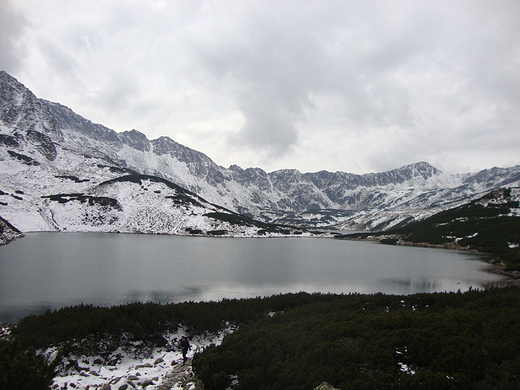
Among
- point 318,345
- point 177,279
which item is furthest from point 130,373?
point 177,279

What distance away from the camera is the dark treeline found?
425 inches

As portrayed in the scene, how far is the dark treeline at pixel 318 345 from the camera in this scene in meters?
10.8

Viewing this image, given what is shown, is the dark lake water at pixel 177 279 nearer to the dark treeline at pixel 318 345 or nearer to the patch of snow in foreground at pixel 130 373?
the dark treeline at pixel 318 345

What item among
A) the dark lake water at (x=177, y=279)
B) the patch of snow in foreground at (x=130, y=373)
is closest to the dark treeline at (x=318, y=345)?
the patch of snow in foreground at (x=130, y=373)

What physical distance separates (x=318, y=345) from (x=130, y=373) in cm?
980

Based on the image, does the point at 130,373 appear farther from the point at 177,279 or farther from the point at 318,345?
the point at 177,279

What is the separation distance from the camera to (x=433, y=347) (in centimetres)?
1370

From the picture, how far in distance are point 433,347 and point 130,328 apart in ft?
59.4

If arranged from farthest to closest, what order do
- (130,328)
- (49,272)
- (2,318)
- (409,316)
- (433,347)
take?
A: (49,272) → (2,318) → (130,328) → (409,316) → (433,347)

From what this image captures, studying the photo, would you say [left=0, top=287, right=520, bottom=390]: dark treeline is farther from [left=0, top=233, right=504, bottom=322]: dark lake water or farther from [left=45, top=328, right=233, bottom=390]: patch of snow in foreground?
[left=0, top=233, right=504, bottom=322]: dark lake water

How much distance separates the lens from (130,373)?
1554 centimetres

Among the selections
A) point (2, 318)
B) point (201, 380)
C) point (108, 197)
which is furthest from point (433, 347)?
point (108, 197)

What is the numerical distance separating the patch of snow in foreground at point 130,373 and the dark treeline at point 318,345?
30.3 inches

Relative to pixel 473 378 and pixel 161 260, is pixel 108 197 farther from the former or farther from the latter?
pixel 473 378
